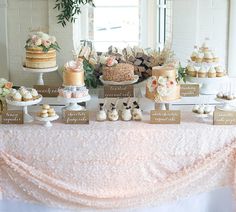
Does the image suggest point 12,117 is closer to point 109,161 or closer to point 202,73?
point 109,161

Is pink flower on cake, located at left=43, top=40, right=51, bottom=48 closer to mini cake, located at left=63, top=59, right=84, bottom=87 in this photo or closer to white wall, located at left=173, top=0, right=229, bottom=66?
mini cake, located at left=63, top=59, right=84, bottom=87

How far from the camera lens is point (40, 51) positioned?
10.5 feet

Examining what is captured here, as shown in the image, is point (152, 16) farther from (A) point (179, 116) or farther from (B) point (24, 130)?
(B) point (24, 130)

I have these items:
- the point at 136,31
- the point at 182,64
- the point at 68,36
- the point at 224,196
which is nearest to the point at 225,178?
the point at 224,196

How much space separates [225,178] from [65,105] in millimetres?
1018

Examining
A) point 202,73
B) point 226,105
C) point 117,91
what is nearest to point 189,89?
point 202,73

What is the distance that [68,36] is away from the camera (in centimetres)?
358

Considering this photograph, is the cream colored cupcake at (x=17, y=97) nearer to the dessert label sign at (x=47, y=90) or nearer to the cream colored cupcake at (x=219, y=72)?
the dessert label sign at (x=47, y=90)

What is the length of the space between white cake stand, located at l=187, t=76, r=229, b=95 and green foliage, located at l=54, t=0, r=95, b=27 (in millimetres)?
855

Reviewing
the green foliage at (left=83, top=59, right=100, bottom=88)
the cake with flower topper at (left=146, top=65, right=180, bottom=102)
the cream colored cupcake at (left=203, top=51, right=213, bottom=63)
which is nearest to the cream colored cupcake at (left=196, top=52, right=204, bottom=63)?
the cream colored cupcake at (left=203, top=51, right=213, bottom=63)

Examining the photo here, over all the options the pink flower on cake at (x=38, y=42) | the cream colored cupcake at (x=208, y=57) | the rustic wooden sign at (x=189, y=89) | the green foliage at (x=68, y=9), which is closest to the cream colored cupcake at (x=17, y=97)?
the pink flower on cake at (x=38, y=42)

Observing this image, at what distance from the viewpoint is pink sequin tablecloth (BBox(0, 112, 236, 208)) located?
2889 mm

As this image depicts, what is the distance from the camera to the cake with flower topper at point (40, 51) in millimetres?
3180

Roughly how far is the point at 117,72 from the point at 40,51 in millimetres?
473
